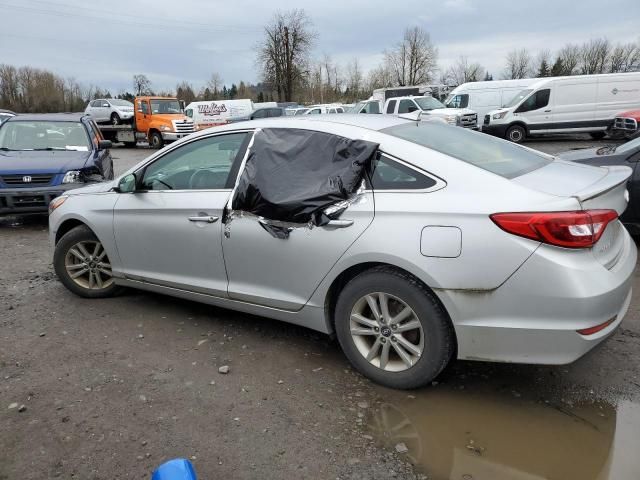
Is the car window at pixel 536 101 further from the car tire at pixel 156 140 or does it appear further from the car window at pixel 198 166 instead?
the car window at pixel 198 166

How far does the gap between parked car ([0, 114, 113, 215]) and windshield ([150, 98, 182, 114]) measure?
1577 centimetres

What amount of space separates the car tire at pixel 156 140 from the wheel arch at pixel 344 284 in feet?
75.1

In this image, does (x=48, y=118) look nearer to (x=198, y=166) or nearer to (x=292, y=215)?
(x=198, y=166)

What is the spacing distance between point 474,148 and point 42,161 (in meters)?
7.14

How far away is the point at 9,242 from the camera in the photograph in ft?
23.8

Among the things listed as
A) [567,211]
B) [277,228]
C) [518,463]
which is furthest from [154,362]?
[567,211]

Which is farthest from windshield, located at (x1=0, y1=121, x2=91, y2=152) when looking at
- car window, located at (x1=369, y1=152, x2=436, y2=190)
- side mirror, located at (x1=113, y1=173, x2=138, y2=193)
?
car window, located at (x1=369, y1=152, x2=436, y2=190)

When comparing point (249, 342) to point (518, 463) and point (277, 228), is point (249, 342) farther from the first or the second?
point (518, 463)

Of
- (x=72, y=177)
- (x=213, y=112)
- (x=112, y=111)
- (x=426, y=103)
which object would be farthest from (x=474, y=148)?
(x=112, y=111)

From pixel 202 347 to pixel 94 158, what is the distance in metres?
5.90

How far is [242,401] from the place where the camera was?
305cm

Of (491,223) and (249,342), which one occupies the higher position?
(491,223)

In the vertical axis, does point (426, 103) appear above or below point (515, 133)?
above

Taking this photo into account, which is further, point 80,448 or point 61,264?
point 61,264
